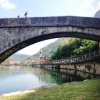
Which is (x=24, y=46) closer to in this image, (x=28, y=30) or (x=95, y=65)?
(x=28, y=30)

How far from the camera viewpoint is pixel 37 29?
20.1 m

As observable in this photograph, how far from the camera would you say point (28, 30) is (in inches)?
786

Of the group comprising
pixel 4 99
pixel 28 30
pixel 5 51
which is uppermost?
pixel 28 30

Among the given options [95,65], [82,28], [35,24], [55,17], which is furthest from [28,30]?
[95,65]

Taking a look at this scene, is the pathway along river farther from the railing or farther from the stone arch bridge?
the stone arch bridge

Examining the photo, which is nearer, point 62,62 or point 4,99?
point 4,99

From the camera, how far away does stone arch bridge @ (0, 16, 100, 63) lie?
19.4m

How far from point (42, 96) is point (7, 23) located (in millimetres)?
6860

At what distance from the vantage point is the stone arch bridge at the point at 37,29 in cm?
1941

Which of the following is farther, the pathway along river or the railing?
the railing

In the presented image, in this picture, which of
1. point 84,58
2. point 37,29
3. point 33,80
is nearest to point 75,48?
point 84,58

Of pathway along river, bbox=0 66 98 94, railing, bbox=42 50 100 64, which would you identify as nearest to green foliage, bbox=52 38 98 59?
railing, bbox=42 50 100 64

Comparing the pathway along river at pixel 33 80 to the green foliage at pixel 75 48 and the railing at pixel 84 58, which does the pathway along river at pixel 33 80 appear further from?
the green foliage at pixel 75 48

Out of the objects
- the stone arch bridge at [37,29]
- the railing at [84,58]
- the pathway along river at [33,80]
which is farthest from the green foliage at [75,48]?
the stone arch bridge at [37,29]
